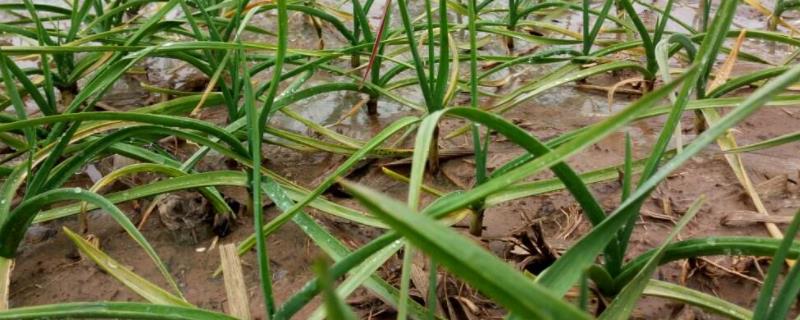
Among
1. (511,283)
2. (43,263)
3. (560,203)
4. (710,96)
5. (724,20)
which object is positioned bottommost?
(43,263)

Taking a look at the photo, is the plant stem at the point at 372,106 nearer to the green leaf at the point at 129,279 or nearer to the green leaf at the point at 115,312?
the green leaf at the point at 129,279

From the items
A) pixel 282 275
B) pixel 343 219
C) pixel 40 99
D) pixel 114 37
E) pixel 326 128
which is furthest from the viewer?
pixel 114 37

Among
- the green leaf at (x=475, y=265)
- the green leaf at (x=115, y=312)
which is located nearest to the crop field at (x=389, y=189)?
the green leaf at (x=115, y=312)

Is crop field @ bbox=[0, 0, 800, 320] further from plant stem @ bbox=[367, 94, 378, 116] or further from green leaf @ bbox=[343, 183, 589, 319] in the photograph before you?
green leaf @ bbox=[343, 183, 589, 319]

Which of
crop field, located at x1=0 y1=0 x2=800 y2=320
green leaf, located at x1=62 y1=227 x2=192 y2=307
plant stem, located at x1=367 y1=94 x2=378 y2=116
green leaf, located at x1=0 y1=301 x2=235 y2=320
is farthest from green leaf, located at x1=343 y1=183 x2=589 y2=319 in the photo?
plant stem, located at x1=367 y1=94 x2=378 y2=116

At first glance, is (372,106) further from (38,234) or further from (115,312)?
(115,312)

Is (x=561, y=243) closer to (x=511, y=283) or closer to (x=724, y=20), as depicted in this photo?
(x=724, y=20)

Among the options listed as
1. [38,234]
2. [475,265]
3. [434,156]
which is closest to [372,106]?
[434,156]

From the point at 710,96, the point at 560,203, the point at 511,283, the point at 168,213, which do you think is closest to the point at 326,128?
the point at 168,213
